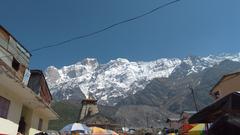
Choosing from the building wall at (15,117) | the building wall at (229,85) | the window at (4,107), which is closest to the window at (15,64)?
the building wall at (15,117)

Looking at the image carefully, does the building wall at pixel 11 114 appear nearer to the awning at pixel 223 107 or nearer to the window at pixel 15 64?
the window at pixel 15 64

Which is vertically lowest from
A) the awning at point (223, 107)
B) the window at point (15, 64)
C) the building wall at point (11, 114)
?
the awning at point (223, 107)

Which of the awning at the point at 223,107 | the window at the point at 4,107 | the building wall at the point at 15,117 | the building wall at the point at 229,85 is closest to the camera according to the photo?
the awning at the point at 223,107

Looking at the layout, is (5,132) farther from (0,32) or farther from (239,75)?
(239,75)

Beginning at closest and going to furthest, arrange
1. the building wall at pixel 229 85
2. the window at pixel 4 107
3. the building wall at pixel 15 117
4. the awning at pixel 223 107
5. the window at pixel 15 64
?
the awning at pixel 223 107
the window at pixel 4 107
the building wall at pixel 15 117
the window at pixel 15 64
the building wall at pixel 229 85

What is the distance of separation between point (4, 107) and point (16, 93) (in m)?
1.57

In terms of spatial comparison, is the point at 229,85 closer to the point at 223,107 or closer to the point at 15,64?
the point at 15,64

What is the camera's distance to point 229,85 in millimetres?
23031

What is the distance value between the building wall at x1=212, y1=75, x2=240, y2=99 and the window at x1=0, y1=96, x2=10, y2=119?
16619 mm

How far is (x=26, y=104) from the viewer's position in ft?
61.4

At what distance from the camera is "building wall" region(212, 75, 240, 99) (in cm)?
2228

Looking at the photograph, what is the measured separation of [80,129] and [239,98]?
45.6ft

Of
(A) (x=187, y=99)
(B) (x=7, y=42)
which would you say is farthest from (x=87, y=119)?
(A) (x=187, y=99)

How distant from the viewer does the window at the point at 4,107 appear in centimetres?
1436
